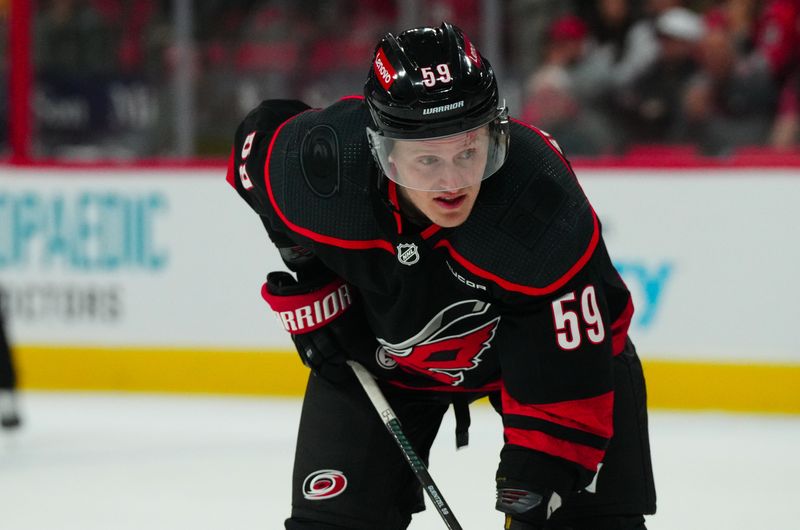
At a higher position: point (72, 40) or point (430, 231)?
point (430, 231)

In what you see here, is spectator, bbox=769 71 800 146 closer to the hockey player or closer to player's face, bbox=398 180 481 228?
the hockey player

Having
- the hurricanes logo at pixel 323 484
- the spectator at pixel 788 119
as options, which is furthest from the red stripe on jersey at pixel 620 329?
the spectator at pixel 788 119

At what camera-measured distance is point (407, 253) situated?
1.95 m

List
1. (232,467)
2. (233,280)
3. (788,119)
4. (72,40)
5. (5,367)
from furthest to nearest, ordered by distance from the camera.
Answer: (72,40), (233,280), (788,119), (5,367), (232,467)

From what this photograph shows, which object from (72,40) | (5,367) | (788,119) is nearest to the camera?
(5,367)

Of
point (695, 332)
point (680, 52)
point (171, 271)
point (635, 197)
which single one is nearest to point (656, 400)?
point (695, 332)

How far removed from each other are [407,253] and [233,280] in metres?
3.15

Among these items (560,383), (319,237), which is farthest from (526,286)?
(319,237)

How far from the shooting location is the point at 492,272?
1893 mm

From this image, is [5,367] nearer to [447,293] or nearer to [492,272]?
[447,293]

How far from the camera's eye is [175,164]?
517cm

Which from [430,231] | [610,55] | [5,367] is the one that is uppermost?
[430,231]

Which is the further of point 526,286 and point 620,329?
point 620,329

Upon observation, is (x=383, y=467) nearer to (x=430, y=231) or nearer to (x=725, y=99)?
(x=430, y=231)
